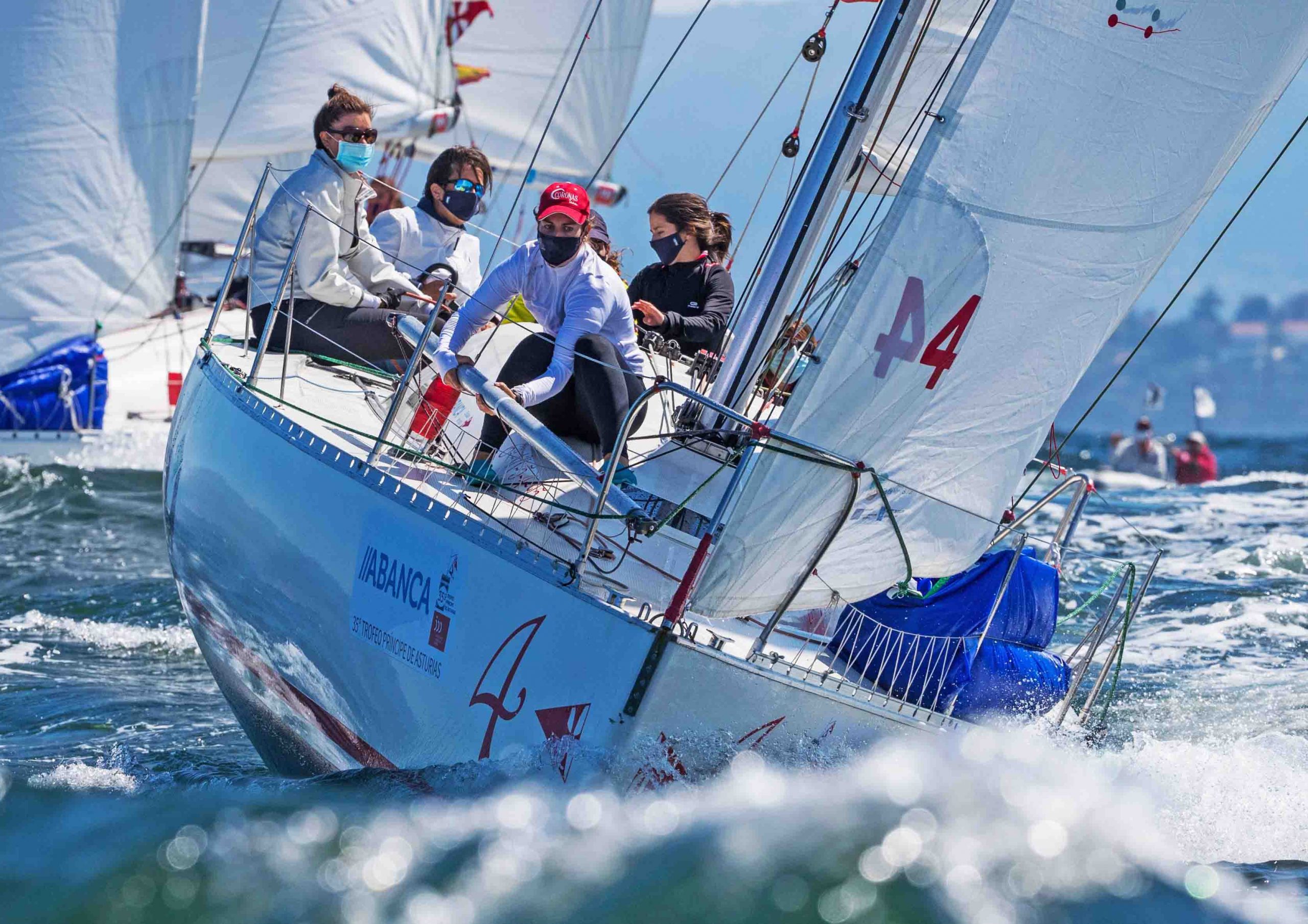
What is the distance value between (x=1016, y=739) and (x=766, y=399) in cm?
111

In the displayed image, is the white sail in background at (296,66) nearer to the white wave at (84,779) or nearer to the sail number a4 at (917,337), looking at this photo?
the white wave at (84,779)

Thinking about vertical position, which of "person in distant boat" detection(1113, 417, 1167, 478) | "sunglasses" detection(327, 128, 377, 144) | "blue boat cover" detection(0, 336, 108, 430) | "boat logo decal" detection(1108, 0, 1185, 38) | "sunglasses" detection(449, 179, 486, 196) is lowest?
"blue boat cover" detection(0, 336, 108, 430)

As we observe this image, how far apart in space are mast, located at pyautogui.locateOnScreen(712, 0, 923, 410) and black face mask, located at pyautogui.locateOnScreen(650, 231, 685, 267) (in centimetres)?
136

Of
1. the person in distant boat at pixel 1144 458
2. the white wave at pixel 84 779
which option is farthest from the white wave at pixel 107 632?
the person in distant boat at pixel 1144 458

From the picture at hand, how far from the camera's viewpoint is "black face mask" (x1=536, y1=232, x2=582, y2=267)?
420cm

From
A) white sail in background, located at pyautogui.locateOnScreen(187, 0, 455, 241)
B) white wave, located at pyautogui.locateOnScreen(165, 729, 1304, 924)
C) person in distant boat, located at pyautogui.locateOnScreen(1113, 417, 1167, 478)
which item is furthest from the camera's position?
person in distant boat, located at pyautogui.locateOnScreen(1113, 417, 1167, 478)

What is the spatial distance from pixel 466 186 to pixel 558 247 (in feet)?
5.15

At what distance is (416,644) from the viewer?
12.3ft

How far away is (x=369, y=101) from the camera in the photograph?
1273cm

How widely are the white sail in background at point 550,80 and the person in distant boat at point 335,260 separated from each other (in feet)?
28.6

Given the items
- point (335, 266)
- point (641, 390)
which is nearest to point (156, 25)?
point (335, 266)

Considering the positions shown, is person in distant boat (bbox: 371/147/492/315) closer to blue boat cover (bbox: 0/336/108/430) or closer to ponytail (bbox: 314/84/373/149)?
ponytail (bbox: 314/84/373/149)

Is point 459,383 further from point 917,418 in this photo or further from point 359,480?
point 917,418

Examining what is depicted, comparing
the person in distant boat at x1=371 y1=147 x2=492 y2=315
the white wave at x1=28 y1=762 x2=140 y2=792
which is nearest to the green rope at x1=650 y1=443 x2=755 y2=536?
the white wave at x1=28 y1=762 x2=140 y2=792
